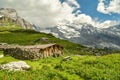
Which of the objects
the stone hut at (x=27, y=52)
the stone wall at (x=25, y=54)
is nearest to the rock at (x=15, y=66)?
the stone wall at (x=25, y=54)

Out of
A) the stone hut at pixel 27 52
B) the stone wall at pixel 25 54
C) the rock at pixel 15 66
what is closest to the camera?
the rock at pixel 15 66

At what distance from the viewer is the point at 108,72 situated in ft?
127

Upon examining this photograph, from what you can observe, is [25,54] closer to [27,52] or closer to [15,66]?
[27,52]

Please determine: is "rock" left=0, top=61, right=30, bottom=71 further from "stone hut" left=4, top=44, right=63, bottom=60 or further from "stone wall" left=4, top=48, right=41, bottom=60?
"stone hut" left=4, top=44, right=63, bottom=60

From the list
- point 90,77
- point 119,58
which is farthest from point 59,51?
point 90,77

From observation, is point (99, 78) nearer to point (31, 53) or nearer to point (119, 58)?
point (119, 58)

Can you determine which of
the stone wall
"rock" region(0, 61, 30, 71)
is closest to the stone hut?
the stone wall

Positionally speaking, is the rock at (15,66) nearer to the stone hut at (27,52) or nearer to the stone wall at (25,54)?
the stone wall at (25,54)

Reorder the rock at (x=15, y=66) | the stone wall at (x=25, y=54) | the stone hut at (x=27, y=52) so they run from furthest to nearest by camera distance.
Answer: the stone hut at (x=27, y=52)
the stone wall at (x=25, y=54)
the rock at (x=15, y=66)

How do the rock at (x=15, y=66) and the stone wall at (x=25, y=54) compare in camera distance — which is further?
the stone wall at (x=25, y=54)

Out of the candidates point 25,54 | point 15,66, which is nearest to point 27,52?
point 25,54

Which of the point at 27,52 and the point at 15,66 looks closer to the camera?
the point at 15,66

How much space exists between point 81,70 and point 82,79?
4508 millimetres

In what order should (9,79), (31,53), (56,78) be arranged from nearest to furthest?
(9,79) → (56,78) → (31,53)
